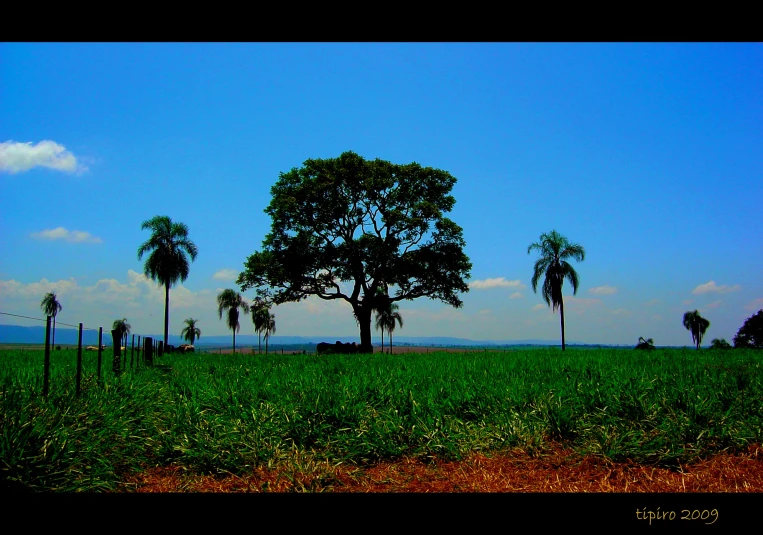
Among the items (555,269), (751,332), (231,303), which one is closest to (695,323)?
(751,332)

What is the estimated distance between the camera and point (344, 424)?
19.8 feet

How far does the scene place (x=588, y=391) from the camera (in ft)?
24.6

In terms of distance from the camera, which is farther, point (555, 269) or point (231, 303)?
point (231, 303)

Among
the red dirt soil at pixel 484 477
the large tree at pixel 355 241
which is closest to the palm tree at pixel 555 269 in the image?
the large tree at pixel 355 241

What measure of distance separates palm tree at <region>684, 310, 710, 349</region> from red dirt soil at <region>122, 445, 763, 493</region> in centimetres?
5341

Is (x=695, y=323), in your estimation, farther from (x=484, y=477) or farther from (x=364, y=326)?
(x=484, y=477)

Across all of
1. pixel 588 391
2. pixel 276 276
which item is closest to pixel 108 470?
pixel 588 391

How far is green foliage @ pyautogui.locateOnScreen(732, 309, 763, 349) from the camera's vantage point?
43000mm

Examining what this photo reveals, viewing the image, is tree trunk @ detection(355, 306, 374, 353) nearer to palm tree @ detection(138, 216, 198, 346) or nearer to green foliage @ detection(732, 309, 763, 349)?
palm tree @ detection(138, 216, 198, 346)

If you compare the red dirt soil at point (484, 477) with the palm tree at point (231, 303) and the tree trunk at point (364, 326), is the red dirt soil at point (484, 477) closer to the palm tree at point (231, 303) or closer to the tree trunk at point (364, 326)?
the tree trunk at point (364, 326)

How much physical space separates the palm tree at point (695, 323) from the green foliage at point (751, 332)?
3.90 m

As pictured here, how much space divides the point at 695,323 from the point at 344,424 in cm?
5843

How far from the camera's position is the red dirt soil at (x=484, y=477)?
178 inches
